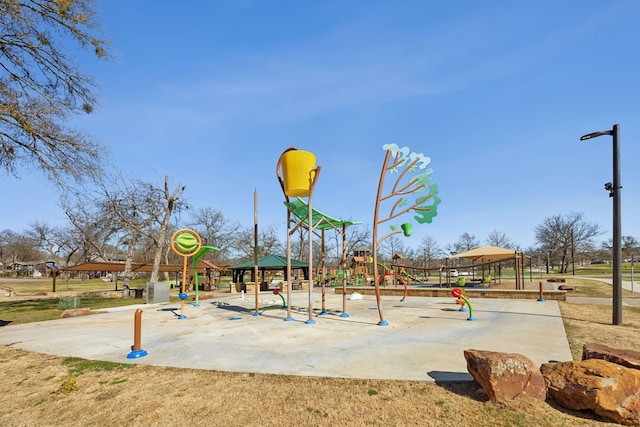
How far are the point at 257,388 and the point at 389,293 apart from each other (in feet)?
54.8

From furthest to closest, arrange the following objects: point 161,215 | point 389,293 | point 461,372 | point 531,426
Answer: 1. point 161,215
2. point 389,293
3. point 461,372
4. point 531,426

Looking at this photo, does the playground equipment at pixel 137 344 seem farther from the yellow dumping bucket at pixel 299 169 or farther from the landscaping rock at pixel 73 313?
the landscaping rock at pixel 73 313

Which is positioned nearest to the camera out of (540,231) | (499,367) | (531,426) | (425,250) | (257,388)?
(531,426)

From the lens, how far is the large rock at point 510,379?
3873 mm

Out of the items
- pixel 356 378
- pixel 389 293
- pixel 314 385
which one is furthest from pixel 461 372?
pixel 389 293

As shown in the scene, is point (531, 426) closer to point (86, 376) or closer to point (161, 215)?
point (86, 376)

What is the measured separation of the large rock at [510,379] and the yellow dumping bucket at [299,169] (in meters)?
7.16

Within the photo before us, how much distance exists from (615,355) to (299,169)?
7967 mm

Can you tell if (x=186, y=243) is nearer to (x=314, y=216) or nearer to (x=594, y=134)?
(x=314, y=216)

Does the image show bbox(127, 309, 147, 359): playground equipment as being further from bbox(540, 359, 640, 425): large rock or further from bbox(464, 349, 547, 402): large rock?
bbox(540, 359, 640, 425): large rock

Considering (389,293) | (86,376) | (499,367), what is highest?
(499,367)

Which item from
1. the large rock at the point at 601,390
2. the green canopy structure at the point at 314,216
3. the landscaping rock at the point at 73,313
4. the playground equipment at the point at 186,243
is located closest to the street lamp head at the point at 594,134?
the green canopy structure at the point at 314,216

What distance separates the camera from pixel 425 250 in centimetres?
6994

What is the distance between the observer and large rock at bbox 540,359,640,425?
11.5ft
